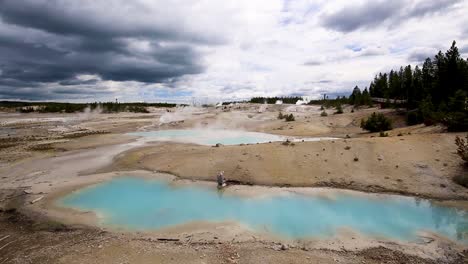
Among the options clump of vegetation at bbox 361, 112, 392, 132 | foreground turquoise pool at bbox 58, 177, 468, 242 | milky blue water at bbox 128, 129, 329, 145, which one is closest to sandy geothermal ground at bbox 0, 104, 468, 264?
foreground turquoise pool at bbox 58, 177, 468, 242

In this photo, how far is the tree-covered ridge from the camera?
21.4 meters

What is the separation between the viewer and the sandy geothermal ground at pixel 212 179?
29.1 feet

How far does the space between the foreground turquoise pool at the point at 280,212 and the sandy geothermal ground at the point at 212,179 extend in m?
0.76

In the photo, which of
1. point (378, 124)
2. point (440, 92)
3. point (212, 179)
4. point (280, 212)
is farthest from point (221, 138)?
point (440, 92)

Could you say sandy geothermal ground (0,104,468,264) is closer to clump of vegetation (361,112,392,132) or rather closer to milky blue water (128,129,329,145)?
milky blue water (128,129,329,145)

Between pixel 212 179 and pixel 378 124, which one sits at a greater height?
pixel 378 124

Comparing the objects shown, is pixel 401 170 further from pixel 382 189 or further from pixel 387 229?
pixel 387 229

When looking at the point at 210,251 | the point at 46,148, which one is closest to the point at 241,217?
the point at 210,251

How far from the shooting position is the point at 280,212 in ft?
40.0

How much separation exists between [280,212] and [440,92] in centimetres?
3098

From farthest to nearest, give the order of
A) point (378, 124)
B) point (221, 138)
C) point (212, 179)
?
1. point (221, 138)
2. point (378, 124)
3. point (212, 179)

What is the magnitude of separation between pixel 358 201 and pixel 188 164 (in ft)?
31.1

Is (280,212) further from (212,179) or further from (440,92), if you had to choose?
(440,92)

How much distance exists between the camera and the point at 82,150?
2594 centimetres
